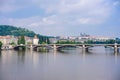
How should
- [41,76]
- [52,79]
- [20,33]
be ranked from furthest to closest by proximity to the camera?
[20,33] → [41,76] → [52,79]

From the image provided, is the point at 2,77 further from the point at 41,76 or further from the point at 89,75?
the point at 89,75

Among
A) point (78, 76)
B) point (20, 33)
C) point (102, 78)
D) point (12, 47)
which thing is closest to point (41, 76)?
point (78, 76)

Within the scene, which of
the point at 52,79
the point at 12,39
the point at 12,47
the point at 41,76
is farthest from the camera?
the point at 12,39

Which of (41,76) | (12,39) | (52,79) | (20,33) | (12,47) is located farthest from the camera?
(20,33)

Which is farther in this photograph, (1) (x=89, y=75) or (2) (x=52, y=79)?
(1) (x=89, y=75)

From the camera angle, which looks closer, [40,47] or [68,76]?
[68,76]

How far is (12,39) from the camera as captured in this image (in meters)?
63.9

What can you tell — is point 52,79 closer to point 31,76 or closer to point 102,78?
point 31,76

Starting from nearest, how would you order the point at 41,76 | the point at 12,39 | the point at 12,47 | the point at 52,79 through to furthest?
the point at 52,79 < the point at 41,76 < the point at 12,47 < the point at 12,39

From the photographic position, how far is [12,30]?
281ft

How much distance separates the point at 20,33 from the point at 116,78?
70.1 metres

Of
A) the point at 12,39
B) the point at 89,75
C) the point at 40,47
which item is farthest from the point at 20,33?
the point at 89,75

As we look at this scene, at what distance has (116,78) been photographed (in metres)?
13.8

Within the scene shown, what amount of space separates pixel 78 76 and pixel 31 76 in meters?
2.15
